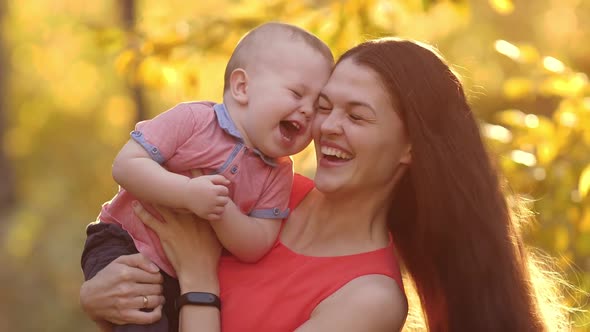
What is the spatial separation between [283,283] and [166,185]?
458mm

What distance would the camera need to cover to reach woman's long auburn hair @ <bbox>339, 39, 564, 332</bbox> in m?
2.80

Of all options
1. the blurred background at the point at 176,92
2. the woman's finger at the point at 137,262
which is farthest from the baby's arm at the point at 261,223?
the blurred background at the point at 176,92

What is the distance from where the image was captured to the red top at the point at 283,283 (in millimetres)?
2807

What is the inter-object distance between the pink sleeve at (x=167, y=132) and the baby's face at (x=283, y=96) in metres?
0.15

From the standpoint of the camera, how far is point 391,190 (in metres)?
3.02

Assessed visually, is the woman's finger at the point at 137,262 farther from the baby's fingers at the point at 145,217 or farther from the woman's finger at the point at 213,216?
the woman's finger at the point at 213,216

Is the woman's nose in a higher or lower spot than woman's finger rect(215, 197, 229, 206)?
higher

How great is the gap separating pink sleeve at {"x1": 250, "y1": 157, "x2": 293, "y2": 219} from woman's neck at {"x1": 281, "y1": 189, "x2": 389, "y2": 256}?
10 cm

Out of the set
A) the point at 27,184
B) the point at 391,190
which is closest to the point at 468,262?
the point at 391,190

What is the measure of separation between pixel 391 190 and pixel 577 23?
9813mm

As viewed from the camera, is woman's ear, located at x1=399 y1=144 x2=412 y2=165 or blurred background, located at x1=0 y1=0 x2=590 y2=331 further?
blurred background, located at x1=0 y1=0 x2=590 y2=331

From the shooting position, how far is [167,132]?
2717 millimetres

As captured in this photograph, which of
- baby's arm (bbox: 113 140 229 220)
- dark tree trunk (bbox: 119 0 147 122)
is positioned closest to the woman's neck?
baby's arm (bbox: 113 140 229 220)

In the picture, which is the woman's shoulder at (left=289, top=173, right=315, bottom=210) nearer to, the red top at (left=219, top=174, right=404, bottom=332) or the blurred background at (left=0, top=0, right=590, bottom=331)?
the red top at (left=219, top=174, right=404, bottom=332)
